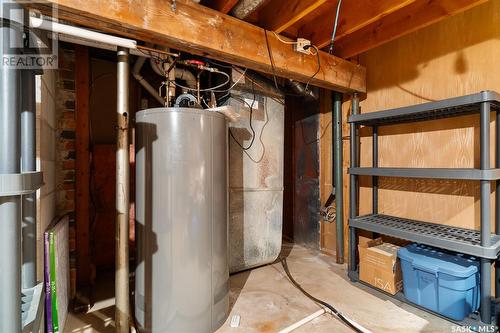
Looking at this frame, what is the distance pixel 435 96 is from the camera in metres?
2.09

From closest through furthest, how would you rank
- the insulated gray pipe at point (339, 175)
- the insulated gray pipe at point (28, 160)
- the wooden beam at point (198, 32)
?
the insulated gray pipe at point (28, 160), the wooden beam at point (198, 32), the insulated gray pipe at point (339, 175)

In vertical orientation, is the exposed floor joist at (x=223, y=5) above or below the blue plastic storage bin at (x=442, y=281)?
above

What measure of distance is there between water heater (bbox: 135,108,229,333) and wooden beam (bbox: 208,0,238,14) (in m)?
0.71

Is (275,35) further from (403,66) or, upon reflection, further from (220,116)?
(403,66)

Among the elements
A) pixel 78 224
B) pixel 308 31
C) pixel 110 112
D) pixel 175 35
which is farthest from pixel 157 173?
pixel 308 31

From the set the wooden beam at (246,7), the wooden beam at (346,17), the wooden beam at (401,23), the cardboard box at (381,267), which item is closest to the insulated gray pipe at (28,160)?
the wooden beam at (246,7)

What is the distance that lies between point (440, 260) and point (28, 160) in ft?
7.83

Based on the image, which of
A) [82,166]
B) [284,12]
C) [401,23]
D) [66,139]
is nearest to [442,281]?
[401,23]

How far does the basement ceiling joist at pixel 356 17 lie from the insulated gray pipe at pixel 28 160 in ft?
4.56

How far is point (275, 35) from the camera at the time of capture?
1948 mm

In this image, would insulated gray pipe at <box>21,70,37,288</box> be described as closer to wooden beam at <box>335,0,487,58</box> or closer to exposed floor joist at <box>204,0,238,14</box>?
exposed floor joist at <box>204,0,238,14</box>

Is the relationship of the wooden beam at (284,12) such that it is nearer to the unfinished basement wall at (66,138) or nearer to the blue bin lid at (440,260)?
the unfinished basement wall at (66,138)

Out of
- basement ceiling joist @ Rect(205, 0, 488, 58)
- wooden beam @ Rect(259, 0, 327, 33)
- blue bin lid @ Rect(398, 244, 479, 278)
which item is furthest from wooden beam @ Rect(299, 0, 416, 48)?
blue bin lid @ Rect(398, 244, 479, 278)

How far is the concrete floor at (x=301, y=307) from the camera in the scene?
5.43 ft
